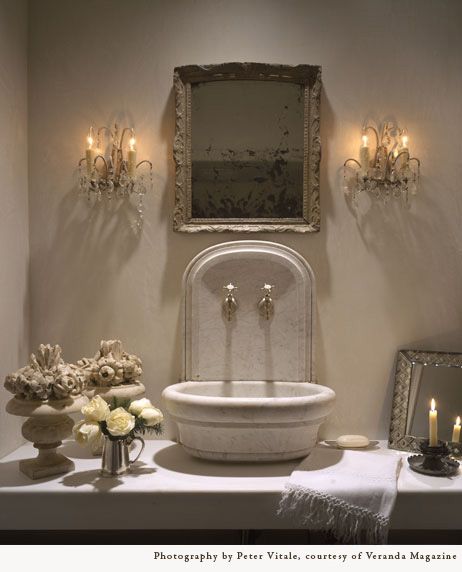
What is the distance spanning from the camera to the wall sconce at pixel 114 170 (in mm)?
2635

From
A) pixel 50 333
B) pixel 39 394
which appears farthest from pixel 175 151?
pixel 39 394

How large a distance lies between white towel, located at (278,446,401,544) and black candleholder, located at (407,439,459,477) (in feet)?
0.61

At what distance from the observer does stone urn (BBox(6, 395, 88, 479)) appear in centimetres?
209

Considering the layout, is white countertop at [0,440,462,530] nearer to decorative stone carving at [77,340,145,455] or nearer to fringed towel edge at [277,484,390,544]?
fringed towel edge at [277,484,390,544]

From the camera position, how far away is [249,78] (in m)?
2.70

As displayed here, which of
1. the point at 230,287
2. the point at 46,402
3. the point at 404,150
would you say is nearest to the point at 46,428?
the point at 46,402

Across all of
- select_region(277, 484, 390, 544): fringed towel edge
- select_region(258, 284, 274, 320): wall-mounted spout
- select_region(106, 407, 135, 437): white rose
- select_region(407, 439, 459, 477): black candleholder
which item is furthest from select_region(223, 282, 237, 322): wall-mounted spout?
select_region(407, 439, 459, 477): black candleholder

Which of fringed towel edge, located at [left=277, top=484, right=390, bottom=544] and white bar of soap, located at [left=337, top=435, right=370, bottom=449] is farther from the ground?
white bar of soap, located at [left=337, top=435, right=370, bottom=449]

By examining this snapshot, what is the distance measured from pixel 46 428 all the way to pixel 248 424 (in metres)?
0.78

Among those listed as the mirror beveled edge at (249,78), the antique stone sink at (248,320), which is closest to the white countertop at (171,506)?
the antique stone sink at (248,320)

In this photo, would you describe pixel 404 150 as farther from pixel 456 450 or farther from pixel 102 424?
pixel 102 424

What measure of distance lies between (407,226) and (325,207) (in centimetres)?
40

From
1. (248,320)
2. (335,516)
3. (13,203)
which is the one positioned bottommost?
(335,516)

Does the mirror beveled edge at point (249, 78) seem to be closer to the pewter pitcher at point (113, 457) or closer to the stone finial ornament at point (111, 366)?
the stone finial ornament at point (111, 366)
